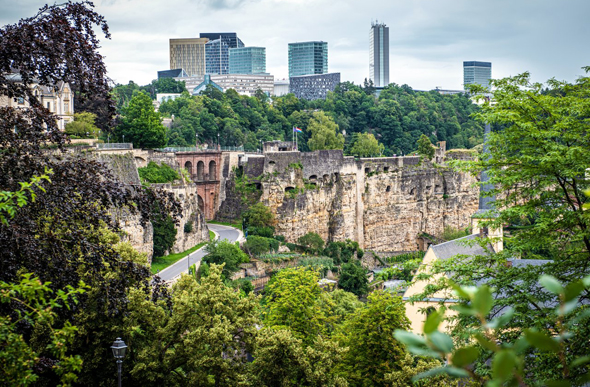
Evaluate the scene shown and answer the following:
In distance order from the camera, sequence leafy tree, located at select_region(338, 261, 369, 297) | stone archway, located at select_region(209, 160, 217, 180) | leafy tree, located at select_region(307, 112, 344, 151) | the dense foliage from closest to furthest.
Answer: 1. leafy tree, located at select_region(338, 261, 369, 297)
2. stone archway, located at select_region(209, 160, 217, 180)
3. the dense foliage
4. leafy tree, located at select_region(307, 112, 344, 151)

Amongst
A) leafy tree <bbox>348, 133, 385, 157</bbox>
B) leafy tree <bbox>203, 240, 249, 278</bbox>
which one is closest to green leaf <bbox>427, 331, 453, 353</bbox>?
leafy tree <bbox>203, 240, 249, 278</bbox>

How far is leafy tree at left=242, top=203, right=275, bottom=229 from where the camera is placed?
46781 mm

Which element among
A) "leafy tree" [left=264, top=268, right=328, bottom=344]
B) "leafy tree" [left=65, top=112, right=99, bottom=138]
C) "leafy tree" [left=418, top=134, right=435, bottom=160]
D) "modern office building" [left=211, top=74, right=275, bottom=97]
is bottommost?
"leafy tree" [left=264, top=268, right=328, bottom=344]

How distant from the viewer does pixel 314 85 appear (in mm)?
148625

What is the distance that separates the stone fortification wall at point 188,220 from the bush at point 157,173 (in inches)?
35.4

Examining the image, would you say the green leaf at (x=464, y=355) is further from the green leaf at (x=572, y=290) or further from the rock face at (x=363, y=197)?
the rock face at (x=363, y=197)

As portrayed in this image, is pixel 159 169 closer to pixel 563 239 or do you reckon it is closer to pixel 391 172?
pixel 391 172

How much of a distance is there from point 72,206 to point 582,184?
27.2 ft

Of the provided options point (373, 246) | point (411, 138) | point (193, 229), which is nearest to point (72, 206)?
point (193, 229)

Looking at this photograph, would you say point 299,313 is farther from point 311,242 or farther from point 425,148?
point 425,148

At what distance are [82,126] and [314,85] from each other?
114363 mm

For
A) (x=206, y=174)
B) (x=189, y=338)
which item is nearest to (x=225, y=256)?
(x=206, y=174)

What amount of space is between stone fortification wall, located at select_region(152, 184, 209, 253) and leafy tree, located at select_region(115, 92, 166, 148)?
4.57 m

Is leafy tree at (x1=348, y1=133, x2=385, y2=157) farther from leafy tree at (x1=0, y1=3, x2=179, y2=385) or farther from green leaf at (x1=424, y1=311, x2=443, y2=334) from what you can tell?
green leaf at (x1=424, y1=311, x2=443, y2=334)
